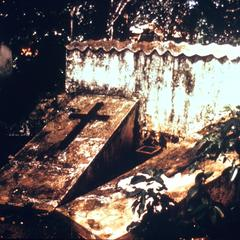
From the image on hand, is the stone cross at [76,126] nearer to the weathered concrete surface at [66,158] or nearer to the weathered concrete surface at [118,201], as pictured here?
the weathered concrete surface at [66,158]

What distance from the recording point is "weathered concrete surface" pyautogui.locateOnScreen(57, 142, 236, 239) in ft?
12.9

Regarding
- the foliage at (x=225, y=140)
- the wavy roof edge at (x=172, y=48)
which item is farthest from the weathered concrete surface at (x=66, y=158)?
the foliage at (x=225, y=140)

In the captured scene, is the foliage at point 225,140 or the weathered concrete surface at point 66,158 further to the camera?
the weathered concrete surface at point 66,158

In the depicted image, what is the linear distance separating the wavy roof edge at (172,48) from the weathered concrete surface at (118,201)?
75.9 inches

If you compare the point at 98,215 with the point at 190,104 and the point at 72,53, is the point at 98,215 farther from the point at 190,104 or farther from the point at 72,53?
the point at 72,53

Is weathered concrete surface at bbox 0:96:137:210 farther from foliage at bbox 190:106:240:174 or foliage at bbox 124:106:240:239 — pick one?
foliage at bbox 190:106:240:174

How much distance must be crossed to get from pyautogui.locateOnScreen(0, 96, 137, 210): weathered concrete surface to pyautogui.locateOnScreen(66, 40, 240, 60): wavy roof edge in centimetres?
105

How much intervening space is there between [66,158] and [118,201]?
1545mm

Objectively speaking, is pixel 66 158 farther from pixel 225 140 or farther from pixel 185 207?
pixel 225 140

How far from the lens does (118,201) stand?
438cm

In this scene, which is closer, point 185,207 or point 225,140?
point 225,140

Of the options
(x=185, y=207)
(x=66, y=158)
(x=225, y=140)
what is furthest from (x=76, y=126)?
(x=225, y=140)

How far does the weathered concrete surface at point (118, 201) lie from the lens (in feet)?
12.9

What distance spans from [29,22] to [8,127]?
324 cm
